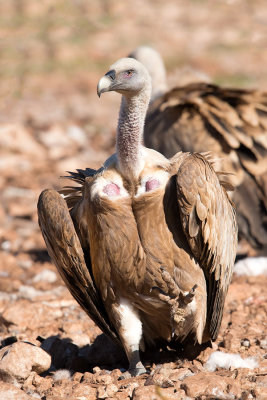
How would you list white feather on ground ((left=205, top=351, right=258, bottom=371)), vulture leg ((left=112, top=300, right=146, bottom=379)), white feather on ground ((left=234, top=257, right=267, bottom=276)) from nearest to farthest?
white feather on ground ((left=205, top=351, right=258, bottom=371)) → vulture leg ((left=112, top=300, right=146, bottom=379)) → white feather on ground ((left=234, top=257, right=267, bottom=276))

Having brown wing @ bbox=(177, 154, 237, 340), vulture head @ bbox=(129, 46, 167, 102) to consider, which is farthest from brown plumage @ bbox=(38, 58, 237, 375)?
vulture head @ bbox=(129, 46, 167, 102)

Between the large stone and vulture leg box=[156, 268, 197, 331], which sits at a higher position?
vulture leg box=[156, 268, 197, 331]

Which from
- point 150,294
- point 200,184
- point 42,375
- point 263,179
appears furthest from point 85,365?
point 263,179

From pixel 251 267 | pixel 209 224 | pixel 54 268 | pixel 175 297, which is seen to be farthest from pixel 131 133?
pixel 54 268

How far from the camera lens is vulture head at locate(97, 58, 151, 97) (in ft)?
13.7

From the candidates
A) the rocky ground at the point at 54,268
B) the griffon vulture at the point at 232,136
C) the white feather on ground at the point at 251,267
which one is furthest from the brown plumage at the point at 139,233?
the griffon vulture at the point at 232,136

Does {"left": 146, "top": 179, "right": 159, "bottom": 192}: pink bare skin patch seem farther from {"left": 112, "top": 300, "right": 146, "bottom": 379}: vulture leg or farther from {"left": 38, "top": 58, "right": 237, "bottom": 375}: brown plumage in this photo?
{"left": 112, "top": 300, "right": 146, "bottom": 379}: vulture leg

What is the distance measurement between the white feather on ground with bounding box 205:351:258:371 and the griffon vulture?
2244 mm

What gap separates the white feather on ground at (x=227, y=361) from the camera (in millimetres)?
4535

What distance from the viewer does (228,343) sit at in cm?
496

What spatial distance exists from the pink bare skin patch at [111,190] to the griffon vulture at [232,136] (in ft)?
7.56

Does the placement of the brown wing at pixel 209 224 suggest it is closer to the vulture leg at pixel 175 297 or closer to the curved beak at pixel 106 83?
the vulture leg at pixel 175 297

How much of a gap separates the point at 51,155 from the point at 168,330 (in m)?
5.91

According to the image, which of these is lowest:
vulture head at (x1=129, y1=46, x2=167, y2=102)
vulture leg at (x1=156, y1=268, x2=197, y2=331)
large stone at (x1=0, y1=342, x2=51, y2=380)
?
large stone at (x1=0, y1=342, x2=51, y2=380)
